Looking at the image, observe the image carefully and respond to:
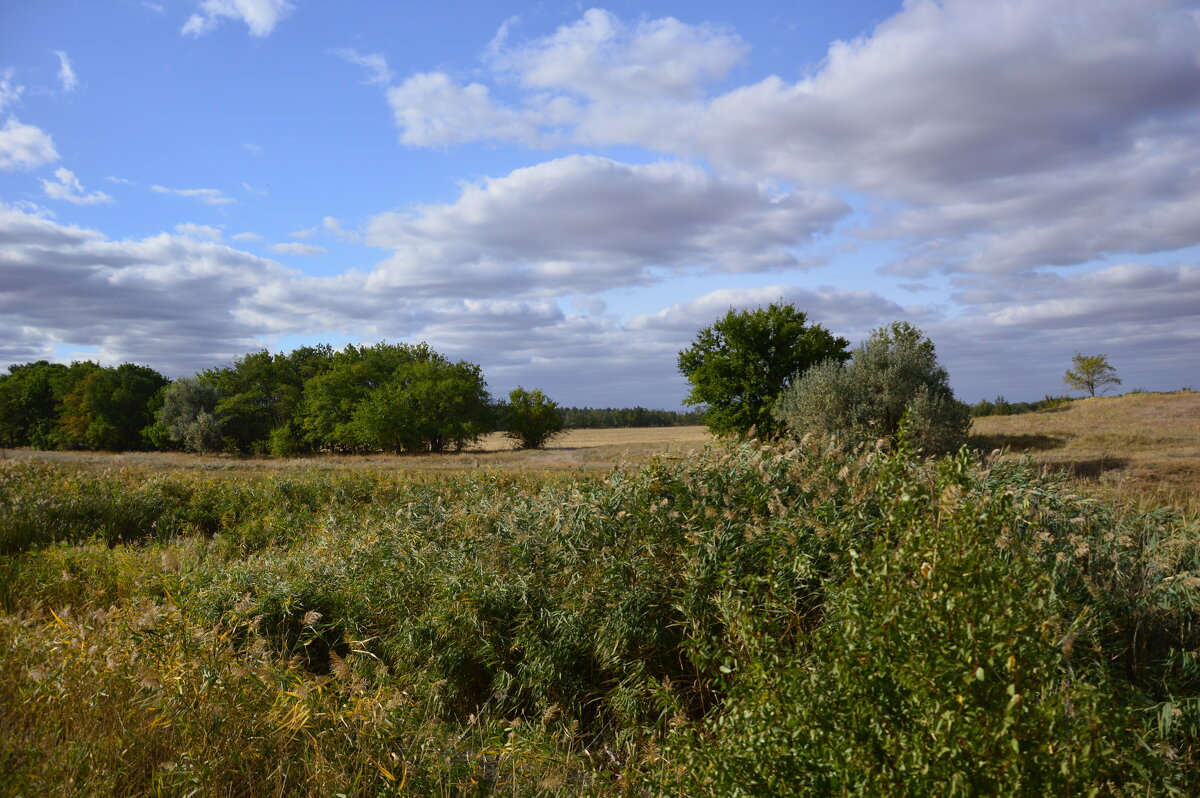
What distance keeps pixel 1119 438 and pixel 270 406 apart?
47556 millimetres

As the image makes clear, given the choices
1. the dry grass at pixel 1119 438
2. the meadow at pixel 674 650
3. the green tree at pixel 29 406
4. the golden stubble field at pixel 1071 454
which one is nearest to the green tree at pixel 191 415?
the green tree at pixel 29 406

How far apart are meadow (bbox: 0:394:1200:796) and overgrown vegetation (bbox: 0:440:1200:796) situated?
0.8 inches

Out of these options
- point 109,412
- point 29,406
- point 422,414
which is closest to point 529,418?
point 422,414

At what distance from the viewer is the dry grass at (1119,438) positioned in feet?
61.4

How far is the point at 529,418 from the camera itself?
4797 centimetres

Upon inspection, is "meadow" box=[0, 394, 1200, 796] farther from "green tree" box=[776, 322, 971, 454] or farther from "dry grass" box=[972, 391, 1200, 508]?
"green tree" box=[776, 322, 971, 454]

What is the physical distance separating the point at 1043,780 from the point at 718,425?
22.3 m

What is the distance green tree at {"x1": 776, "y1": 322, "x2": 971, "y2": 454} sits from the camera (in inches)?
796

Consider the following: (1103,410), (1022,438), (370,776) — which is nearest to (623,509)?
(370,776)

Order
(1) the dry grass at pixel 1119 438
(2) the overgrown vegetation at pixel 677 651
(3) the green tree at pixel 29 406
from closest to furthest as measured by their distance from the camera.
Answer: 1. (2) the overgrown vegetation at pixel 677 651
2. (1) the dry grass at pixel 1119 438
3. (3) the green tree at pixel 29 406

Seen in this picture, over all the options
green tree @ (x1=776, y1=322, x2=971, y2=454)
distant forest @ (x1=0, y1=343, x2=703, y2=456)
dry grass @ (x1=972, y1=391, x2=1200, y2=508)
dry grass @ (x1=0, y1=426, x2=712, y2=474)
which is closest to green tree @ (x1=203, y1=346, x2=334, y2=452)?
distant forest @ (x1=0, y1=343, x2=703, y2=456)

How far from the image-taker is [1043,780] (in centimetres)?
247

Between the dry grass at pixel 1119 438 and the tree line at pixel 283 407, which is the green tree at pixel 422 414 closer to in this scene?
the tree line at pixel 283 407

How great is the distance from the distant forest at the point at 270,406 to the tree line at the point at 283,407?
0.24 ft
